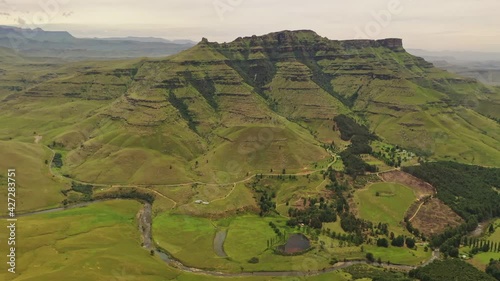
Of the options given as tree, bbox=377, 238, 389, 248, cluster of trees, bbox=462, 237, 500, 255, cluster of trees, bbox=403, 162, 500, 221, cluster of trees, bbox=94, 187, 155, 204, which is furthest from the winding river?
cluster of trees, bbox=403, 162, 500, 221

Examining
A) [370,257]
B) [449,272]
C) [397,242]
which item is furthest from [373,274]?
[397,242]

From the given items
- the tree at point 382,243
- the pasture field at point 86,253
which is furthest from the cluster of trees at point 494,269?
the pasture field at point 86,253

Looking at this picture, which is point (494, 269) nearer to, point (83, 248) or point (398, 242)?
point (398, 242)

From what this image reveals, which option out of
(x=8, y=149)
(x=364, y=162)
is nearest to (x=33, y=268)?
(x=8, y=149)

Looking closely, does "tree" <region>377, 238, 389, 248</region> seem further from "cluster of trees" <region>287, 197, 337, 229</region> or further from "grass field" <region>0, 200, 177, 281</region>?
"grass field" <region>0, 200, 177, 281</region>

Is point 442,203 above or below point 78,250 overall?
above

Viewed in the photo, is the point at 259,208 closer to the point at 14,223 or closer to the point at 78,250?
the point at 78,250
